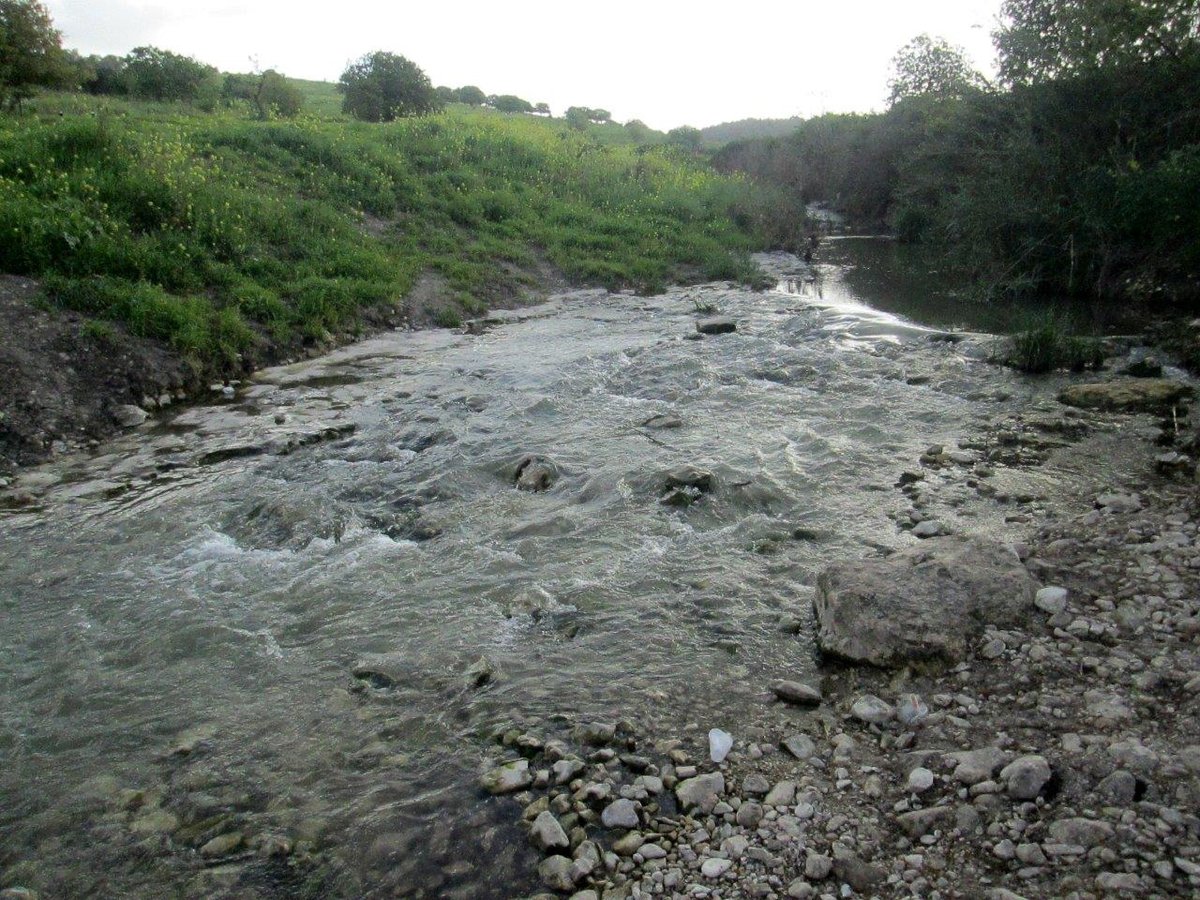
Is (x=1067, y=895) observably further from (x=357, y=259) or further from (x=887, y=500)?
(x=357, y=259)

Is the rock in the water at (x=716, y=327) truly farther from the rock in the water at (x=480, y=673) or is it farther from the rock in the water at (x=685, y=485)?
the rock in the water at (x=480, y=673)

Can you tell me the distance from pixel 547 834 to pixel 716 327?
12.5m

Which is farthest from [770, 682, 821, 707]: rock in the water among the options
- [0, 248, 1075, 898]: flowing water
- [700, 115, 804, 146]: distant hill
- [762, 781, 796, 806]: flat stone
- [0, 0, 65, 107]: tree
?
[700, 115, 804, 146]: distant hill

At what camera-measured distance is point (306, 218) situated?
55.9ft

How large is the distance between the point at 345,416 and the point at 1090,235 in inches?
580

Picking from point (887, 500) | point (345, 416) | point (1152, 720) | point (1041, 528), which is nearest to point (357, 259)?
point (345, 416)

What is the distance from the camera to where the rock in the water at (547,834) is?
3.70 meters

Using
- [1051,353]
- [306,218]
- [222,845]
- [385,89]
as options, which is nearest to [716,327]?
[1051,353]

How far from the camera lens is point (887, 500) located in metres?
7.35

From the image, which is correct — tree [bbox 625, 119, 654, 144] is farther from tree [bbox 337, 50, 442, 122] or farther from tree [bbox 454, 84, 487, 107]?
tree [bbox 337, 50, 442, 122]

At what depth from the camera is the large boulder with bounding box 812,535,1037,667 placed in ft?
15.9

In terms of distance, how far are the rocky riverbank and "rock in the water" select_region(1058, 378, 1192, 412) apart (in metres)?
4.06

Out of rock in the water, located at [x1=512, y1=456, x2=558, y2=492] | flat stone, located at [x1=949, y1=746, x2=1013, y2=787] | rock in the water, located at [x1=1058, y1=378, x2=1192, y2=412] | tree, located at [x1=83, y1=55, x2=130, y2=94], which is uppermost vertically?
tree, located at [x1=83, y1=55, x2=130, y2=94]

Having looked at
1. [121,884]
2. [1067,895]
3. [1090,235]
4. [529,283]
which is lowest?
[121,884]
